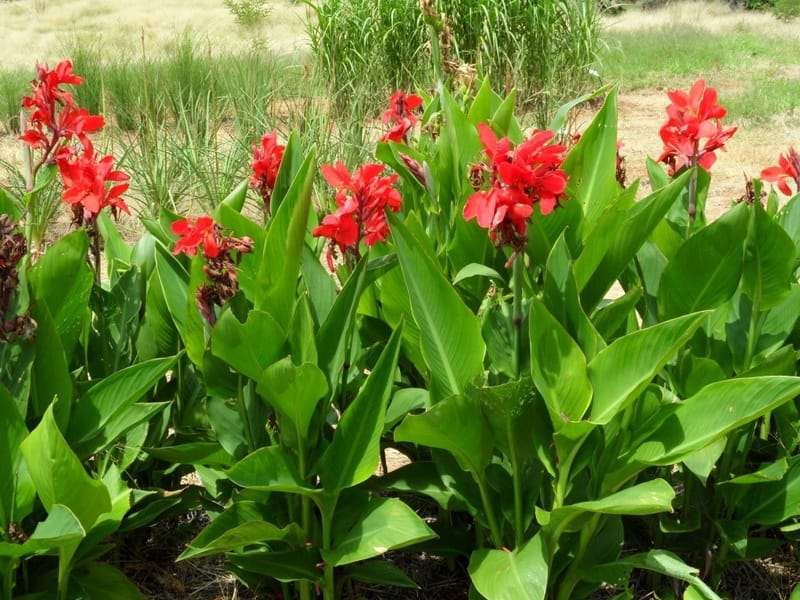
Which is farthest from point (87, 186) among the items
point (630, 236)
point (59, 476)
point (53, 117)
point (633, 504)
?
point (633, 504)

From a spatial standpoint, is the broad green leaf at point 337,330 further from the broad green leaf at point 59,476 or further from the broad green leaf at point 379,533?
the broad green leaf at point 59,476

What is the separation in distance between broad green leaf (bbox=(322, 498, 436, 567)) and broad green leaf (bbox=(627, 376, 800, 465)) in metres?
0.40

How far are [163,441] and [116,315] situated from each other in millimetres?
302

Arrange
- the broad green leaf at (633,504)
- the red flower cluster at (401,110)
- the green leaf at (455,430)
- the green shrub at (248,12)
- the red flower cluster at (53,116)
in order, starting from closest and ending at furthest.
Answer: the broad green leaf at (633,504) < the green leaf at (455,430) < the red flower cluster at (53,116) < the red flower cluster at (401,110) < the green shrub at (248,12)

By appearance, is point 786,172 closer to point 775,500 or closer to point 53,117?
point 775,500

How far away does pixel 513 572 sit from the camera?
1.59 meters

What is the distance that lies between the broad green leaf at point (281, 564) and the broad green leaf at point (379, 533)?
2.2 inches

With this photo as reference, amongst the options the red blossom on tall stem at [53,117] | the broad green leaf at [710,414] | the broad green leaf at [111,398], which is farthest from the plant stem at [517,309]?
the red blossom on tall stem at [53,117]

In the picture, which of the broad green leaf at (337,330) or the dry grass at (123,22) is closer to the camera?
the broad green leaf at (337,330)

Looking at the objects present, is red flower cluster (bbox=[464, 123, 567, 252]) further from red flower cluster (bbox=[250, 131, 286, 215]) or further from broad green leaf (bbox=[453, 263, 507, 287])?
red flower cluster (bbox=[250, 131, 286, 215])

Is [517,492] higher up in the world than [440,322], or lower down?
lower down

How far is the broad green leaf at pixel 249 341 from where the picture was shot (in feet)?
4.99

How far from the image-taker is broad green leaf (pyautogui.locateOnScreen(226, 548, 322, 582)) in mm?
1673

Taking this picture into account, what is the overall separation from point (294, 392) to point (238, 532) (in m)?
0.26
